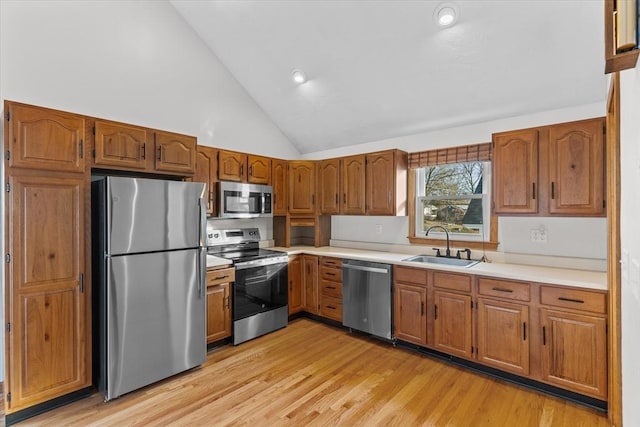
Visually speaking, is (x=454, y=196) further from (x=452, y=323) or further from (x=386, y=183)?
(x=452, y=323)

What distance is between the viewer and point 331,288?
384 centimetres

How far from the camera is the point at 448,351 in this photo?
2.92m

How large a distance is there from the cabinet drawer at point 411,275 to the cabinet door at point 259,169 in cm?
198

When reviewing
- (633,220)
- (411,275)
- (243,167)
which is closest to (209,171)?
(243,167)

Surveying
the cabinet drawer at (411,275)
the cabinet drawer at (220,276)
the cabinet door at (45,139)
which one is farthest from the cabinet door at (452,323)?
the cabinet door at (45,139)

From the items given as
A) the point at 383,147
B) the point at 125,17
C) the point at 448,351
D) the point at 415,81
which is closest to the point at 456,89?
the point at 415,81

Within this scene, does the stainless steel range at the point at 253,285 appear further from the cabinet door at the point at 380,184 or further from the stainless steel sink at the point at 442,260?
the stainless steel sink at the point at 442,260

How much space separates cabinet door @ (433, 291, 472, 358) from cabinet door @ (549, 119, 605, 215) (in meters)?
1.09

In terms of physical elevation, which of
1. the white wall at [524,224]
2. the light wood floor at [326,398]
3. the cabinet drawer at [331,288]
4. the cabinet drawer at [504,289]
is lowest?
the light wood floor at [326,398]

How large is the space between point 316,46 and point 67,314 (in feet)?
10.3

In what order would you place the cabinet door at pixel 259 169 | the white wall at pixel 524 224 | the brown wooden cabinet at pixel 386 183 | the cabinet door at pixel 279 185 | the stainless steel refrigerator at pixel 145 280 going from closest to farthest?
the stainless steel refrigerator at pixel 145 280 → the white wall at pixel 524 224 → the brown wooden cabinet at pixel 386 183 → the cabinet door at pixel 259 169 → the cabinet door at pixel 279 185

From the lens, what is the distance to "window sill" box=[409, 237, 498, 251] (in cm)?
326

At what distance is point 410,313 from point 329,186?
193cm

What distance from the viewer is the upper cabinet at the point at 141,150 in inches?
97.8
